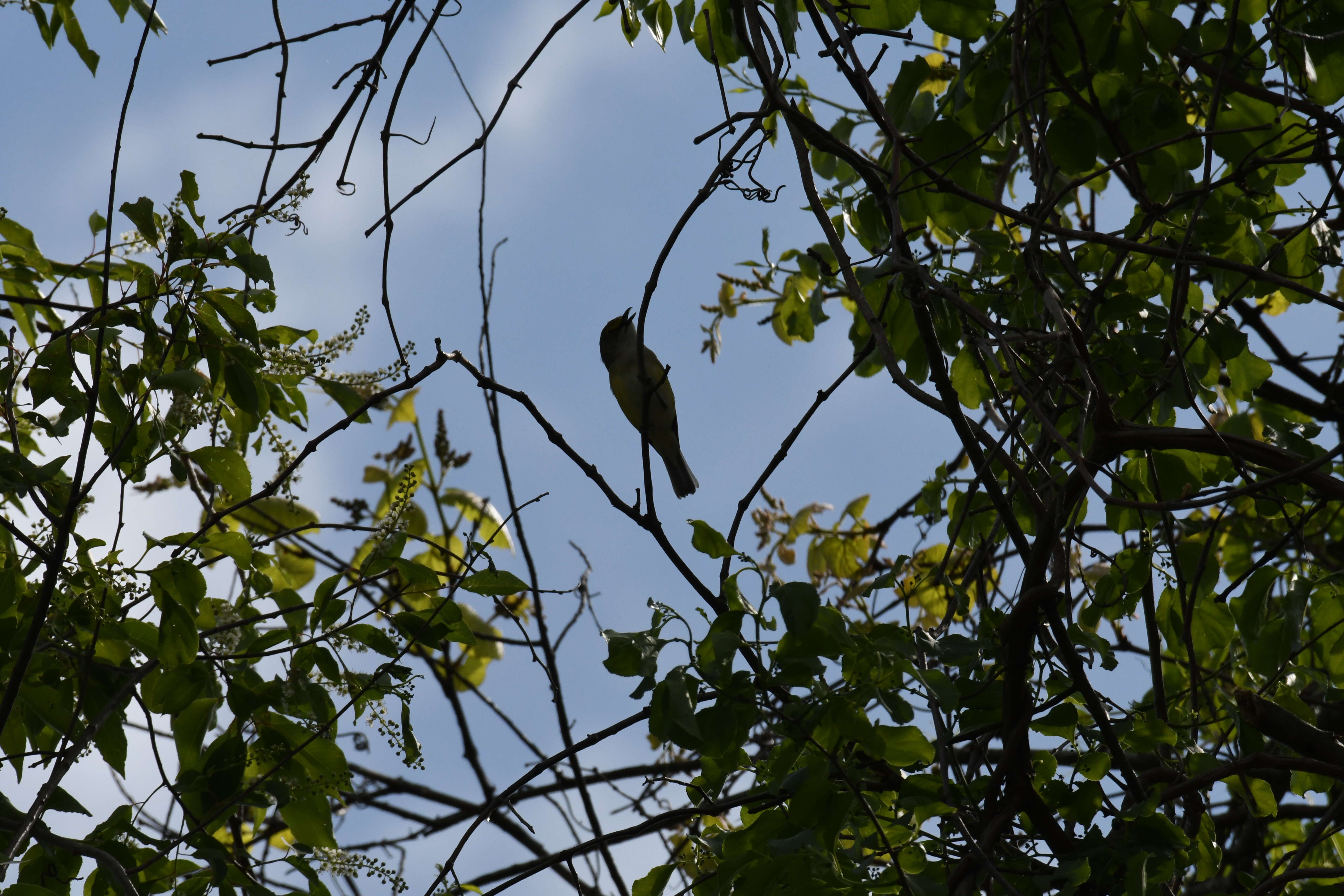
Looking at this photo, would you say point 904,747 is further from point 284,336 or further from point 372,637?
point 284,336

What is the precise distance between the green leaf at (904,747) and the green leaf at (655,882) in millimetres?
606

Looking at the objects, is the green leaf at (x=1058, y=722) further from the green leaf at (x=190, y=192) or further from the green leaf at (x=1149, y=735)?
the green leaf at (x=190, y=192)

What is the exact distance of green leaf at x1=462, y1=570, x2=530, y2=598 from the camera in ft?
7.84

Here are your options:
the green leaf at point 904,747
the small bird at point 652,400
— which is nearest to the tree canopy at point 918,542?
the green leaf at point 904,747

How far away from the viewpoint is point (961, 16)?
2.75 metres

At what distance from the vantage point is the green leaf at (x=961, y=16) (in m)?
2.73

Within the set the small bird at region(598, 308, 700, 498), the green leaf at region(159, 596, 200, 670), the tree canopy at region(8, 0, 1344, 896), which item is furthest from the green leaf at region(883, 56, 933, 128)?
the small bird at region(598, 308, 700, 498)

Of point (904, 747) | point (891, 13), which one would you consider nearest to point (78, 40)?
point (891, 13)

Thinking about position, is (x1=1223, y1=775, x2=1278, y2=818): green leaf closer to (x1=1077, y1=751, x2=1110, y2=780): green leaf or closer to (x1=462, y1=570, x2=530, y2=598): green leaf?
→ (x1=1077, y1=751, x2=1110, y2=780): green leaf

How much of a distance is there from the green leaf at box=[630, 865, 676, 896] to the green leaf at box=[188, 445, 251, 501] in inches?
49.8

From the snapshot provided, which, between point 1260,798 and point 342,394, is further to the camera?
point 342,394

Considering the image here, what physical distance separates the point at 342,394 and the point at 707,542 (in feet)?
4.40

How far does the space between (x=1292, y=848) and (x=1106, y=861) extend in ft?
7.97

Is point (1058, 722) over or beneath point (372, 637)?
beneath
